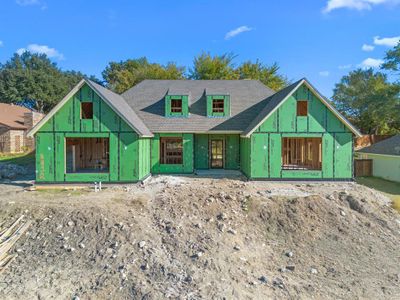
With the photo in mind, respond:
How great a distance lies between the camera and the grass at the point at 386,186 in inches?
503

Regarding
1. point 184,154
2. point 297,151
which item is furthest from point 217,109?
point 297,151

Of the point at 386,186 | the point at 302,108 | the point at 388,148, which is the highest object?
the point at 302,108

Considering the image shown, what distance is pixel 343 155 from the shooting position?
15102 mm

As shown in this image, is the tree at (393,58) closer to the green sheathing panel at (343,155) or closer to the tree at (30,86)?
the green sheathing panel at (343,155)

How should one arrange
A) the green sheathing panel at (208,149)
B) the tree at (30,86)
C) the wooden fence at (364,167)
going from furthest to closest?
the tree at (30,86)
the wooden fence at (364,167)
the green sheathing panel at (208,149)

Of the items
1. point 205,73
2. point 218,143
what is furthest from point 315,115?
point 205,73

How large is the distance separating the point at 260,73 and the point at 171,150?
2096 centimetres

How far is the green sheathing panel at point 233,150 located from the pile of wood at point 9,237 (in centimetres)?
1210

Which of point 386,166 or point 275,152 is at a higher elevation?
point 275,152

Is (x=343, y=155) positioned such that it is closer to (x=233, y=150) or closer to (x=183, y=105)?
(x=233, y=150)

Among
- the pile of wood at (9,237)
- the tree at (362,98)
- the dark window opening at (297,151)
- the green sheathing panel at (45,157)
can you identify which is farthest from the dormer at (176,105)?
the tree at (362,98)

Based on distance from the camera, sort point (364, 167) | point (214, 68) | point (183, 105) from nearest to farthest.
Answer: point (183, 105) → point (364, 167) → point (214, 68)

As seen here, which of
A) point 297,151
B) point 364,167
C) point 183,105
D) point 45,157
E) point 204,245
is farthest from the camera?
point 297,151

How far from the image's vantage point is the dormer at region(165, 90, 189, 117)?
59.5 feet
